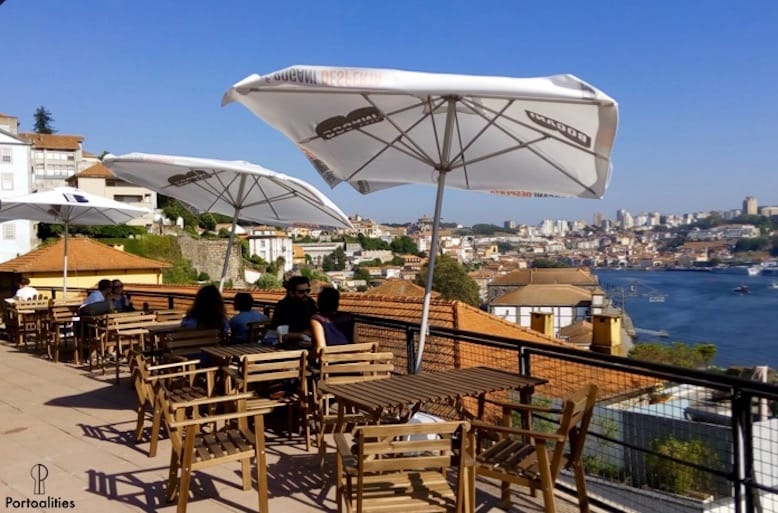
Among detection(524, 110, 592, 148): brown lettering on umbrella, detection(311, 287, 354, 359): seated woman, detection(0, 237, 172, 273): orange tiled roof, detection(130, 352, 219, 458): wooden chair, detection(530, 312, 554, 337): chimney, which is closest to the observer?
detection(524, 110, 592, 148): brown lettering on umbrella

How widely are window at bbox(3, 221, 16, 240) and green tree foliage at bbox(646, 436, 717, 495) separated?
180 ft

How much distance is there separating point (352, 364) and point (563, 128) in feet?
7.08

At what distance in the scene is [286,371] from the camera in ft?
15.5

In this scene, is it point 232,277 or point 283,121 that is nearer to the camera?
point 283,121

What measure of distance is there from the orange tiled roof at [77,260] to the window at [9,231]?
2732cm

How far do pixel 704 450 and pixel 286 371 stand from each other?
318 cm

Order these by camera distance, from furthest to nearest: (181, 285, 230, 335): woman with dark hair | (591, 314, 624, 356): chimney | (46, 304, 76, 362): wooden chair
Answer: (591, 314, 624, 356): chimney → (46, 304, 76, 362): wooden chair → (181, 285, 230, 335): woman with dark hair

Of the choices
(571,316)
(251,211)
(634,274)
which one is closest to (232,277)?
(571,316)

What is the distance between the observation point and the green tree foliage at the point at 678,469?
495cm

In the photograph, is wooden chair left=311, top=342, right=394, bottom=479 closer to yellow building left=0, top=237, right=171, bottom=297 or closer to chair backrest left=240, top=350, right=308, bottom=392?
chair backrest left=240, top=350, right=308, bottom=392

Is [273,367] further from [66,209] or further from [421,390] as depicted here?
[66,209]

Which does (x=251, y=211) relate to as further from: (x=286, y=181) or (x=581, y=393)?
(x=581, y=393)

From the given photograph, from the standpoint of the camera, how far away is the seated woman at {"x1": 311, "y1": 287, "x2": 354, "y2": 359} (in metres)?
5.12

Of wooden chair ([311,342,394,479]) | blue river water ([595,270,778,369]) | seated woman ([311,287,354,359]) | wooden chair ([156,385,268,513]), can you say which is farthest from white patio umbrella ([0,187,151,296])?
blue river water ([595,270,778,369])
